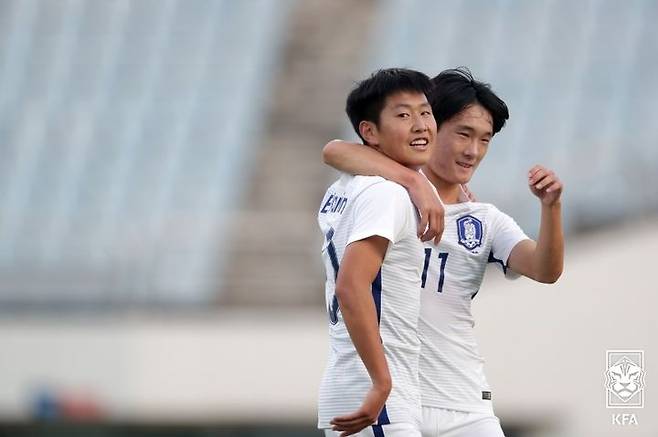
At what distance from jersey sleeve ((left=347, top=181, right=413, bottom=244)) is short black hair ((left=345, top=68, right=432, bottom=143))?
24 centimetres

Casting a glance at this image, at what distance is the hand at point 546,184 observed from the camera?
338 cm

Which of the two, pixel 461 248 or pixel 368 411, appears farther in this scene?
pixel 461 248

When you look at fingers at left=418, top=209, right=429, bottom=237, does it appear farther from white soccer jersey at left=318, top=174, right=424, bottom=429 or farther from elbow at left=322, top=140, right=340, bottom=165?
elbow at left=322, top=140, right=340, bottom=165

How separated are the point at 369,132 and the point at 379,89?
0.13m

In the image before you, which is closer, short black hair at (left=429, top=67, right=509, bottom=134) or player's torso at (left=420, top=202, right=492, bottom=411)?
player's torso at (left=420, top=202, right=492, bottom=411)

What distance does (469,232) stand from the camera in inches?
144

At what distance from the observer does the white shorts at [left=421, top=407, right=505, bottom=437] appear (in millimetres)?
3451

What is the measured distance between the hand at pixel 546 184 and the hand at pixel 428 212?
0.86 feet

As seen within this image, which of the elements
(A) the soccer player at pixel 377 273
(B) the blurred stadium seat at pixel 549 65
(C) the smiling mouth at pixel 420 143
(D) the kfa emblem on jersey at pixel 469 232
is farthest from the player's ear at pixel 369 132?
(B) the blurred stadium seat at pixel 549 65

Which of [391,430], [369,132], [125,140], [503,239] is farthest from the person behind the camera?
[125,140]

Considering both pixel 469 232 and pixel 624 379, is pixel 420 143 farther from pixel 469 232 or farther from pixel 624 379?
pixel 624 379

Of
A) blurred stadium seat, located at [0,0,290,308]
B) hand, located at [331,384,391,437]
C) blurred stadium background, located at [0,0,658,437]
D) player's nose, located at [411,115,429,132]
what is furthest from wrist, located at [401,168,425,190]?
blurred stadium seat, located at [0,0,290,308]

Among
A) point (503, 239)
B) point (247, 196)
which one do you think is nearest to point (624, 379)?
point (503, 239)

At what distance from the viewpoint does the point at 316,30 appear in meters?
17.2
